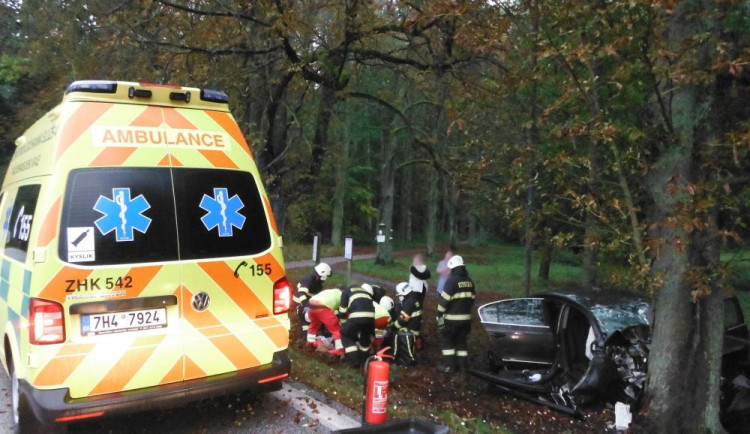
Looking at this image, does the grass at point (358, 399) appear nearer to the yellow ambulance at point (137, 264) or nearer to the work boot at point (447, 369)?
the yellow ambulance at point (137, 264)

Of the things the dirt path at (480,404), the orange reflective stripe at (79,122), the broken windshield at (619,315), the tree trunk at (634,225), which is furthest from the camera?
the broken windshield at (619,315)

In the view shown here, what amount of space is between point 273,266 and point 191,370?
0.96 metres

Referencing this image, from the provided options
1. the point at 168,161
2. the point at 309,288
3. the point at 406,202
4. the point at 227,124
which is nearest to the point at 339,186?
the point at 406,202

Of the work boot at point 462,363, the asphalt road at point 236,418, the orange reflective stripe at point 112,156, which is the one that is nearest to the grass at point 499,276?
the work boot at point 462,363

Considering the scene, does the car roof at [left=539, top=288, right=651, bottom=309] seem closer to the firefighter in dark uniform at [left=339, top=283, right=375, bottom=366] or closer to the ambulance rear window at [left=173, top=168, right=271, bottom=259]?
the firefighter in dark uniform at [left=339, top=283, right=375, bottom=366]

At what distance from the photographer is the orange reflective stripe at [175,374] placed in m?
3.77

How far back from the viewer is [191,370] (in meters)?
3.87

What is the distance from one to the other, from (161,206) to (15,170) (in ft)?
7.03

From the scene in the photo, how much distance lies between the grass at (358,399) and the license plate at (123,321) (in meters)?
1.88

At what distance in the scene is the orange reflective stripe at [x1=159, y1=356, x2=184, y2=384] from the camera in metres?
3.77

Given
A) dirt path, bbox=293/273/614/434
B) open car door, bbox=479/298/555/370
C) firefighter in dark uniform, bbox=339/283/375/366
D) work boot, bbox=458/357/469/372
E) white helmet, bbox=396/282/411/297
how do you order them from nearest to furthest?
dirt path, bbox=293/273/614/434 → firefighter in dark uniform, bbox=339/283/375/366 → open car door, bbox=479/298/555/370 → work boot, bbox=458/357/469/372 → white helmet, bbox=396/282/411/297

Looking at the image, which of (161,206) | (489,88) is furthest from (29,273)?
(489,88)

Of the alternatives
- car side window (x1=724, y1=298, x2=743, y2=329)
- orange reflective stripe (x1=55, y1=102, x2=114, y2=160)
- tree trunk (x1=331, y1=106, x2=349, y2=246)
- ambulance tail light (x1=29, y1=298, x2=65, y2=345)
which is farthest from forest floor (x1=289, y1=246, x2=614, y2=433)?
tree trunk (x1=331, y1=106, x2=349, y2=246)

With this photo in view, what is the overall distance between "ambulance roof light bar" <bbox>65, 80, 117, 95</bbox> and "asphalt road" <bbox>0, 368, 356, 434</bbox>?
2.40 m
